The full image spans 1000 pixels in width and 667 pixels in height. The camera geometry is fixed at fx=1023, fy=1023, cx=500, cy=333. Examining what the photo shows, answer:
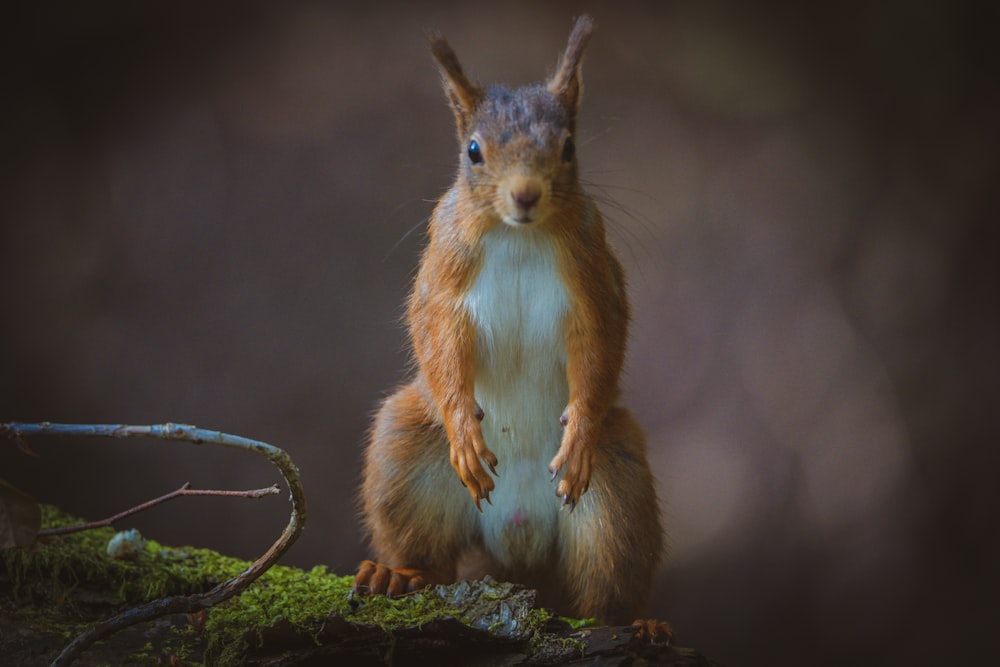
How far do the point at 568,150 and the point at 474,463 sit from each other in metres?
0.68

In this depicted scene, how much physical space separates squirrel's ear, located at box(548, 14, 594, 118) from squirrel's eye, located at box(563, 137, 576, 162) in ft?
0.32

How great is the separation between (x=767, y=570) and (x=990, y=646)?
815 millimetres

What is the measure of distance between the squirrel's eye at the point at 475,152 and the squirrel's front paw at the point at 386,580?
0.95 meters

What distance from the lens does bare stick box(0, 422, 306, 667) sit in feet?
5.37

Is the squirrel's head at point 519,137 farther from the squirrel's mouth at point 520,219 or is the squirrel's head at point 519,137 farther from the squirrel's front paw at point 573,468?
the squirrel's front paw at point 573,468

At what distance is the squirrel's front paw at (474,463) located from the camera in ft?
6.98

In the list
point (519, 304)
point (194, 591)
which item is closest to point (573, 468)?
point (519, 304)

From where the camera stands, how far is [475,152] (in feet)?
6.91

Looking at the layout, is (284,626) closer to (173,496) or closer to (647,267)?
Result: (173,496)

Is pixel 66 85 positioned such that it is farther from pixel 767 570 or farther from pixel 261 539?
pixel 767 570

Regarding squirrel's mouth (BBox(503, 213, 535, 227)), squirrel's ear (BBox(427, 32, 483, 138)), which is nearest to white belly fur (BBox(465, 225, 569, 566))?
squirrel's mouth (BBox(503, 213, 535, 227))

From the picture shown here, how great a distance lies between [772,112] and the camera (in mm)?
3904

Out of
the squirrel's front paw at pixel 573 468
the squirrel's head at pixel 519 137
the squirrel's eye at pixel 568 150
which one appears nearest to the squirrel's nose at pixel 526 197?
the squirrel's head at pixel 519 137

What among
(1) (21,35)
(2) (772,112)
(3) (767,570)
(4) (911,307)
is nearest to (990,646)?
(3) (767,570)
